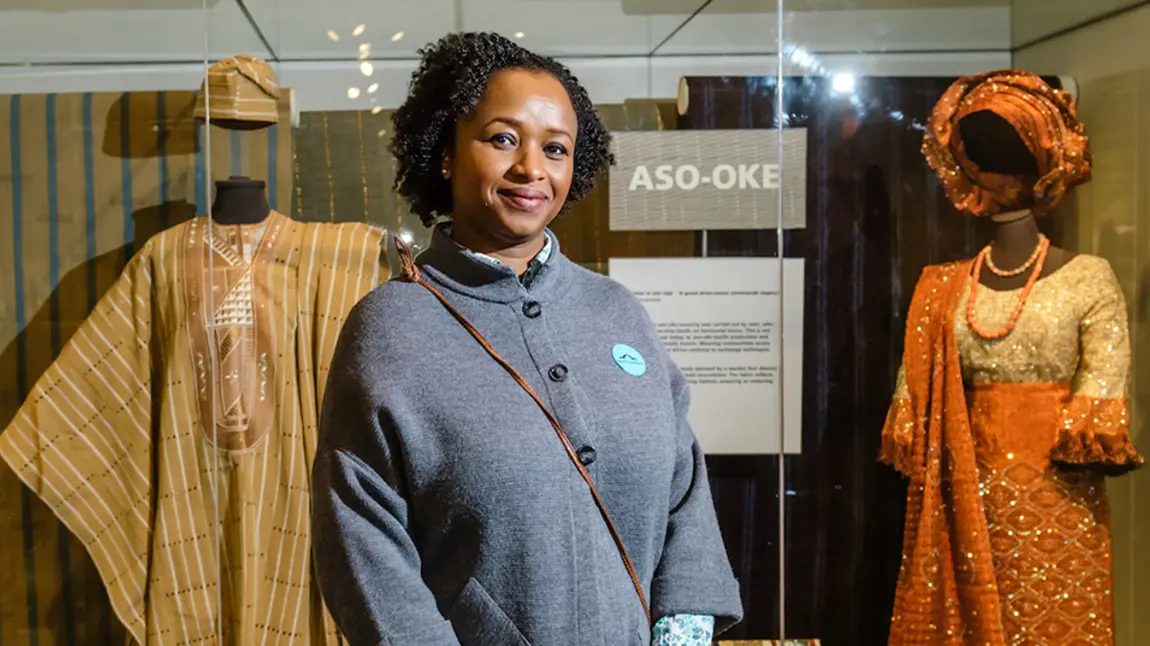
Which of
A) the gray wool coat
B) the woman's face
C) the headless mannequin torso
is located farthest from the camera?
the headless mannequin torso

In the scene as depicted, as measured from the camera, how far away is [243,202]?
6.39ft

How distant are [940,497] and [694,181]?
2.33ft

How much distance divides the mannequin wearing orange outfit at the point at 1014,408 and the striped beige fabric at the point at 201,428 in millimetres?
1020

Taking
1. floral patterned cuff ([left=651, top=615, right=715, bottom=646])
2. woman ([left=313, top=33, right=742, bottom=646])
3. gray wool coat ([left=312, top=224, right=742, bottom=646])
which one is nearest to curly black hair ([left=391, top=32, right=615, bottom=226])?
woman ([left=313, top=33, right=742, bottom=646])

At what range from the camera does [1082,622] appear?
201 cm

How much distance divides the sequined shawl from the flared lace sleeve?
171 millimetres

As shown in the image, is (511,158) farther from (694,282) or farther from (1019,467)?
(1019,467)

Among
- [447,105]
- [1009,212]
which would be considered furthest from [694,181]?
[447,105]

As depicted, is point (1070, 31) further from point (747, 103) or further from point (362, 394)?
point (362, 394)

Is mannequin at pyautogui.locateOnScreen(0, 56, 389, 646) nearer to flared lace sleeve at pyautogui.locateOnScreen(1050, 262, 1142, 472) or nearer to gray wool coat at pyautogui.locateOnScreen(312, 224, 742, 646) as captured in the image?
gray wool coat at pyautogui.locateOnScreen(312, 224, 742, 646)

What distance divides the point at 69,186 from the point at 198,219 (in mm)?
239

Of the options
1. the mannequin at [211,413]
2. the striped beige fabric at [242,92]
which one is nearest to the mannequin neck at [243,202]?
the mannequin at [211,413]

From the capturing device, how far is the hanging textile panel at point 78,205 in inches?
77.7

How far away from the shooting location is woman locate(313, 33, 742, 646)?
123 centimetres
